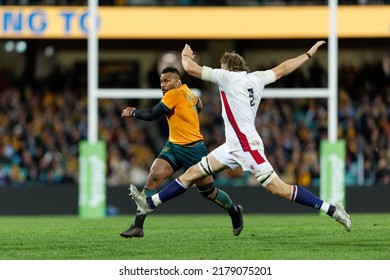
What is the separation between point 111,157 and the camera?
25.6m

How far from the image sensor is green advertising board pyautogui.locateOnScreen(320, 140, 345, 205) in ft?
70.8

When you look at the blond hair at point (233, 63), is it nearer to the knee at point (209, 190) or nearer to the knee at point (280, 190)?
the knee at point (280, 190)

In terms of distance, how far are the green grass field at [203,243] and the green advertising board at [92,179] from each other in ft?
18.8

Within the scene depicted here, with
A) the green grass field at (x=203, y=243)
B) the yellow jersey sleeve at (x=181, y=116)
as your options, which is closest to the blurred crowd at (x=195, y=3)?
the green grass field at (x=203, y=243)

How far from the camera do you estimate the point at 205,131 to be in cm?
2672

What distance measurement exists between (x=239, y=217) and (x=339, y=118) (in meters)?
13.4

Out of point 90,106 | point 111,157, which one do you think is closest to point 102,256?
point 90,106

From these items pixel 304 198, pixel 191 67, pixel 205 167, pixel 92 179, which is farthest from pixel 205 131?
pixel 191 67

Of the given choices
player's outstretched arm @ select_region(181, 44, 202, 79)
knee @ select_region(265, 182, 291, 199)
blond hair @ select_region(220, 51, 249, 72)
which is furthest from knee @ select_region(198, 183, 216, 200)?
player's outstretched arm @ select_region(181, 44, 202, 79)

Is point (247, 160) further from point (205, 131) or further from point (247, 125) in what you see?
point (205, 131)

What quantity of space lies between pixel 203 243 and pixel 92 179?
30.4 ft

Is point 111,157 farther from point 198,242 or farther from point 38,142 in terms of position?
point 198,242

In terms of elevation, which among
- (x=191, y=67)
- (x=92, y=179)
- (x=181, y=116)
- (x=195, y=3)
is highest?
(x=195, y=3)

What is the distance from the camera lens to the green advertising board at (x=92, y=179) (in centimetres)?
2177
